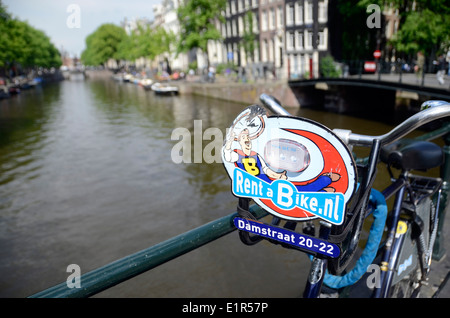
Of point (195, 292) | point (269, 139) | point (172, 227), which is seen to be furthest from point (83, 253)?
point (269, 139)

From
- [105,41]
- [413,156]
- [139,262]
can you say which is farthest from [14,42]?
[139,262]

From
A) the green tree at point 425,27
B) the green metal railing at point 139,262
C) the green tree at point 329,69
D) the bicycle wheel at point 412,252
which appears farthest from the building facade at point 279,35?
the green metal railing at point 139,262

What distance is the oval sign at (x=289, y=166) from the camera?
3.99ft

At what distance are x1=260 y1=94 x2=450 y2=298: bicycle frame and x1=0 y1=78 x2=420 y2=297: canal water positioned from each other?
84 centimetres

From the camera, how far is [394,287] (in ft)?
8.13

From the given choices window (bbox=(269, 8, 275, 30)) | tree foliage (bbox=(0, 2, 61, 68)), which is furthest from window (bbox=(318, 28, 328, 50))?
tree foliage (bbox=(0, 2, 61, 68))

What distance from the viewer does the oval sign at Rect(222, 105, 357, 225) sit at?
47.9 inches

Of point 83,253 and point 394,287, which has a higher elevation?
point 394,287

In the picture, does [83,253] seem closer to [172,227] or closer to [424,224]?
[172,227]

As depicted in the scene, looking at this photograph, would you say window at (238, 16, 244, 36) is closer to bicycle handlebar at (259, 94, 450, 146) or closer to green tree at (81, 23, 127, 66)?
bicycle handlebar at (259, 94, 450, 146)

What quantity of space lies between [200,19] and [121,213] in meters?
34.2

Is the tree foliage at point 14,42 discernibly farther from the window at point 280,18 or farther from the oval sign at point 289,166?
the oval sign at point 289,166

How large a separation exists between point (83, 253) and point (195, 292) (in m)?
3.82

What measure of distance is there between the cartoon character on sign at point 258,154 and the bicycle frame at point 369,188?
15 cm
